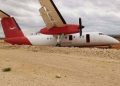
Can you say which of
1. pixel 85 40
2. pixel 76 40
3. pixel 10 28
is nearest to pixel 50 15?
pixel 76 40

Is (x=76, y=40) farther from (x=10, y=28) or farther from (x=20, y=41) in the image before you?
(x=10, y=28)

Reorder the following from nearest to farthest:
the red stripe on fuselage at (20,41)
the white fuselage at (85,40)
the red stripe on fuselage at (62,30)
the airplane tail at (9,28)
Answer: the red stripe on fuselage at (62,30) → the white fuselage at (85,40) → the red stripe on fuselage at (20,41) → the airplane tail at (9,28)

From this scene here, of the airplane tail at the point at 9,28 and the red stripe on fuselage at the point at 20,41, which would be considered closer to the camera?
the red stripe on fuselage at the point at 20,41

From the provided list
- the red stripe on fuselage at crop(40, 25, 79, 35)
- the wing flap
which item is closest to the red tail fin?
the red stripe on fuselage at crop(40, 25, 79, 35)

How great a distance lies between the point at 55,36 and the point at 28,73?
71.3 feet

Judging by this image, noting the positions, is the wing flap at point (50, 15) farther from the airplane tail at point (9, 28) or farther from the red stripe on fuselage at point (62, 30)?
the airplane tail at point (9, 28)

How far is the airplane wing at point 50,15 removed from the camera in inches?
1172

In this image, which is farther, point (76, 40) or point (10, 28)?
point (10, 28)

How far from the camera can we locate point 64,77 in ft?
38.2

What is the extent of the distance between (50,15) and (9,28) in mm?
7044

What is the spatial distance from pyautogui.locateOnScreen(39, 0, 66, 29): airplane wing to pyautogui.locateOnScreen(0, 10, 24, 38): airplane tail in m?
5.19

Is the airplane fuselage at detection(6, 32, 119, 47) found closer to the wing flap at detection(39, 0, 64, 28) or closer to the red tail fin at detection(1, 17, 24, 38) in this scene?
the red tail fin at detection(1, 17, 24, 38)

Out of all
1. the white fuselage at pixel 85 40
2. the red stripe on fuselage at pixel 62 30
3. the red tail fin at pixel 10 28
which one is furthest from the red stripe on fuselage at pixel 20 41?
the red stripe on fuselage at pixel 62 30

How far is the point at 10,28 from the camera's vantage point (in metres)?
35.9
